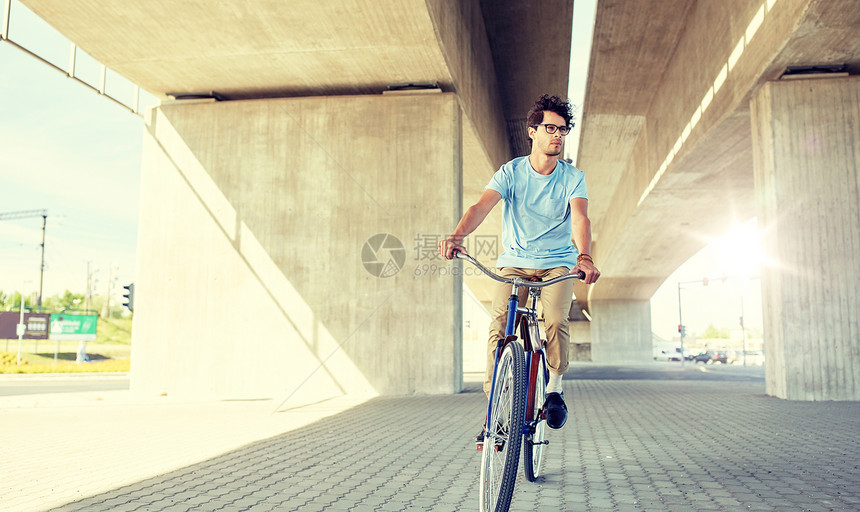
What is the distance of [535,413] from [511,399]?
467 millimetres

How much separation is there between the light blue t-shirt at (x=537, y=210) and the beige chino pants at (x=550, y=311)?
54 millimetres

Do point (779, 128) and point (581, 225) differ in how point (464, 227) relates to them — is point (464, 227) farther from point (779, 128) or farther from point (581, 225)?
point (779, 128)

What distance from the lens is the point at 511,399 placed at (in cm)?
288

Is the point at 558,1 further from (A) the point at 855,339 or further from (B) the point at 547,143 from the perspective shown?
(B) the point at 547,143

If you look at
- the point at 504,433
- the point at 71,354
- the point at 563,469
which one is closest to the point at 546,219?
the point at 504,433

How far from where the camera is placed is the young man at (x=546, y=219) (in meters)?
3.46

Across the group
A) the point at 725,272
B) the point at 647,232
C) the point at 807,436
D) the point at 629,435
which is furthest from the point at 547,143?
the point at 725,272

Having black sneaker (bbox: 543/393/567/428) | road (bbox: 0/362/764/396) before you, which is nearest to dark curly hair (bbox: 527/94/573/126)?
black sneaker (bbox: 543/393/567/428)

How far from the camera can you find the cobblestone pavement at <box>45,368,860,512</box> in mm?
3480

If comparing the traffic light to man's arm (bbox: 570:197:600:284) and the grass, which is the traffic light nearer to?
man's arm (bbox: 570:197:600:284)

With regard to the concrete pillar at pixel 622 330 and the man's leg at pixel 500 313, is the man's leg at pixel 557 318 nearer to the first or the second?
the man's leg at pixel 500 313

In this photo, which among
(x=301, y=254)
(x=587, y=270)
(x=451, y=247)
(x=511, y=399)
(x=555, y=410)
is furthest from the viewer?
(x=301, y=254)

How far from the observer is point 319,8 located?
9.65 m

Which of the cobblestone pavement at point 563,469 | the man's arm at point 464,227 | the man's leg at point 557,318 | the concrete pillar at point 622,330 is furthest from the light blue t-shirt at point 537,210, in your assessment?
the concrete pillar at point 622,330
